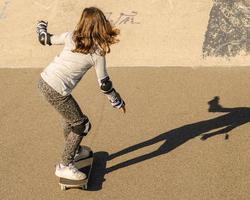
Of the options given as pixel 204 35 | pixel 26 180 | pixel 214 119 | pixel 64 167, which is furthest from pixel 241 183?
pixel 204 35

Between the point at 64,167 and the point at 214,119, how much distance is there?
8.27ft

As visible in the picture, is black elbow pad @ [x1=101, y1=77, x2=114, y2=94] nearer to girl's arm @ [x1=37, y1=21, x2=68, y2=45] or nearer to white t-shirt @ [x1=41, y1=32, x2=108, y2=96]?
white t-shirt @ [x1=41, y1=32, x2=108, y2=96]

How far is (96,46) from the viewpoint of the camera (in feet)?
19.3

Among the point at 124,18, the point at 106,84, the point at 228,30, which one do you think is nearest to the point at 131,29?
the point at 124,18

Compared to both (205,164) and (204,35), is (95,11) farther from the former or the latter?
(204,35)

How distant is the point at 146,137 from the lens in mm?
7672

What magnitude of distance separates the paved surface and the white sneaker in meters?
0.20

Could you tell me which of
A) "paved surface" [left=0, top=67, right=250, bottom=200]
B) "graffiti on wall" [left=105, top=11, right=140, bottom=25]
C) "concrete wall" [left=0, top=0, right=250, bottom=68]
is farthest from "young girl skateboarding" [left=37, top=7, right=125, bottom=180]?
"graffiti on wall" [left=105, top=11, right=140, bottom=25]

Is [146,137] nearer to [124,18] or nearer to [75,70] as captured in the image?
[75,70]

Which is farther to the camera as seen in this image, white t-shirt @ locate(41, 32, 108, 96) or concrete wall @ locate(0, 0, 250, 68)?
concrete wall @ locate(0, 0, 250, 68)

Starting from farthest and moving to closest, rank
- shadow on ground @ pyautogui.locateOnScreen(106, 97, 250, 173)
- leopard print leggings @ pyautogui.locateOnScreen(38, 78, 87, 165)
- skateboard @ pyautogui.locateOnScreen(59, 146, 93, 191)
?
1. shadow on ground @ pyautogui.locateOnScreen(106, 97, 250, 173)
2. skateboard @ pyautogui.locateOnScreen(59, 146, 93, 191)
3. leopard print leggings @ pyautogui.locateOnScreen(38, 78, 87, 165)

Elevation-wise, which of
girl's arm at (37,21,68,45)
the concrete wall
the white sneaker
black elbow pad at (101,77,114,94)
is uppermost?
girl's arm at (37,21,68,45)

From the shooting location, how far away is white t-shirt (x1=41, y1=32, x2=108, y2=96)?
598 centimetres

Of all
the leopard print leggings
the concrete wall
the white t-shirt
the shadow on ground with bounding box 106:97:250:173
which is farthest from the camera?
the concrete wall
